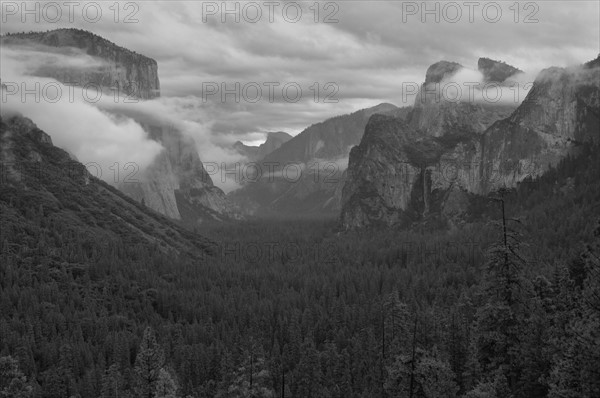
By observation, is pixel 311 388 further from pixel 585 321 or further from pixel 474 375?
pixel 585 321

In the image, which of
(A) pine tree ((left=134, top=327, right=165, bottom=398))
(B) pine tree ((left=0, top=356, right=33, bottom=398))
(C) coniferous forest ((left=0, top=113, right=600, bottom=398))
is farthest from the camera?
(A) pine tree ((left=134, top=327, right=165, bottom=398))

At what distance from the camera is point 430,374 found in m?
Answer: 41.8

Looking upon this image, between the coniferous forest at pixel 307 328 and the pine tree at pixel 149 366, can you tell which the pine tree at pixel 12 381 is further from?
the pine tree at pixel 149 366

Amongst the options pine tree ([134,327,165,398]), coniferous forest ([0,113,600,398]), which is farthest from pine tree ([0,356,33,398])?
pine tree ([134,327,165,398])

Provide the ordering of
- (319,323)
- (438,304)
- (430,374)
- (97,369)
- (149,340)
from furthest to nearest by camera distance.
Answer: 1. (438,304)
2. (319,323)
3. (97,369)
4. (149,340)
5. (430,374)

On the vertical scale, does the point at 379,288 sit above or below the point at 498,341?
below

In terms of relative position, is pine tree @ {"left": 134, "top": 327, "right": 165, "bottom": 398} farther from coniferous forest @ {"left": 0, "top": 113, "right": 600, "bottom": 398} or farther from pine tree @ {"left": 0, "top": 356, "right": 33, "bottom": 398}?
pine tree @ {"left": 0, "top": 356, "right": 33, "bottom": 398}

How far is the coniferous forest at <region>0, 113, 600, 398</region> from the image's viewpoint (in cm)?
4169

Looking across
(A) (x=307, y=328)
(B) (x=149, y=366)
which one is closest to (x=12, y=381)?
(B) (x=149, y=366)

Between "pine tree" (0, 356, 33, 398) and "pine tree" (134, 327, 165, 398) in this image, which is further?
"pine tree" (134, 327, 165, 398)

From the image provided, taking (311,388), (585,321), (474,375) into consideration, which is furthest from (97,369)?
(585,321)

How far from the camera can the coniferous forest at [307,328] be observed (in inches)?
1641

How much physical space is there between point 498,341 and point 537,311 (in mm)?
6357

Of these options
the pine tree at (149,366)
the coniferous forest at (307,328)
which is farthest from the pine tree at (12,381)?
the pine tree at (149,366)
